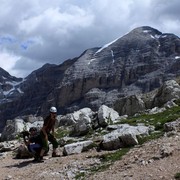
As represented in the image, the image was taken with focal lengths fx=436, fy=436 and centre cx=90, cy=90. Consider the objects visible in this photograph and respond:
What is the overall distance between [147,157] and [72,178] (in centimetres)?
311

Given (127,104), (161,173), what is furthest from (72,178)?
(127,104)

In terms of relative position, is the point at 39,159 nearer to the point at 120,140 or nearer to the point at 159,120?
the point at 120,140

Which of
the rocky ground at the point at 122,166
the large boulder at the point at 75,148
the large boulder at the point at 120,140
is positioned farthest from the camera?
the large boulder at the point at 75,148

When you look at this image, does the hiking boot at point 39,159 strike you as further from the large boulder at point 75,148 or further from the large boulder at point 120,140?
the large boulder at point 120,140

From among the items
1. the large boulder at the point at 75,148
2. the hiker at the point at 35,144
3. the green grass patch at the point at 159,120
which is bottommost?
the large boulder at the point at 75,148

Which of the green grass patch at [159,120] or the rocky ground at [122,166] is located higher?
the green grass patch at [159,120]

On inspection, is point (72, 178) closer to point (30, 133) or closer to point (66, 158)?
point (66, 158)

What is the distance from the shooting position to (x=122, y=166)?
17.2m

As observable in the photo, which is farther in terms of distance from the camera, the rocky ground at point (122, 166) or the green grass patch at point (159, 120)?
the green grass patch at point (159, 120)

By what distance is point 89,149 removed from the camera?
22.5 metres

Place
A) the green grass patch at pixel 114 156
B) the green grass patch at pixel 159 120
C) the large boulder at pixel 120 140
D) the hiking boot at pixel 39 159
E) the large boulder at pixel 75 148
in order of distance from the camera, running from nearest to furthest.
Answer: the green grass patch at pixel 114 156
the large boulder at pixel 120 140
the hiking boot at pixel 39 159
the large boulder at pixel 75 148
the green grass patch at pixel 159 120

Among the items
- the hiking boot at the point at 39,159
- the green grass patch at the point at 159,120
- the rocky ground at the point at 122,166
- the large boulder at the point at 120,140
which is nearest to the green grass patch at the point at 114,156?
the rocky ground at the point at 122,166

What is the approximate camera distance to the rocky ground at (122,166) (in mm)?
15742

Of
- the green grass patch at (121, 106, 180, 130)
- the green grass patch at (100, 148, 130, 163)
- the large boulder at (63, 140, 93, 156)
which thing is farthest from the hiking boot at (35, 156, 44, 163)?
the green grass patch at (121, 106, 180, 130)
